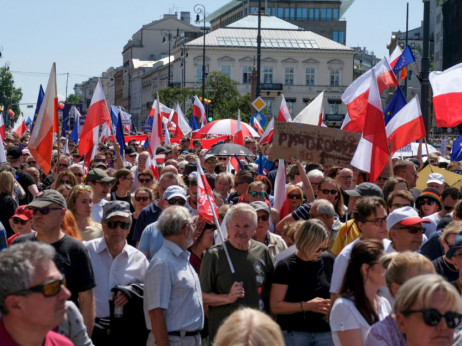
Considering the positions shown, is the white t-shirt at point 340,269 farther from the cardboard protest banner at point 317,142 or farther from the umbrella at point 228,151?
the umbrella at point 228,151

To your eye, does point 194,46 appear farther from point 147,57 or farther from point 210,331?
point 210,331

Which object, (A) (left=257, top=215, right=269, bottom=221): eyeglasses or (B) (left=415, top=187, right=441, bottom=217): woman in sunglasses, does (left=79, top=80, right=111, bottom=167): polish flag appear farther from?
(A) (left=257, top=215, right=269, bottom=221): eyeglasses

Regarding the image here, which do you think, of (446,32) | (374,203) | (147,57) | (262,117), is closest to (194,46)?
(446,32)

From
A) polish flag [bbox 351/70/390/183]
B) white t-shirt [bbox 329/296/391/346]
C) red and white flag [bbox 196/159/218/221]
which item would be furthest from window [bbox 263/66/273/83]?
white t-shirt [bbox 329/296/391/346]

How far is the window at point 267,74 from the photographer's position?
95562 millimetres

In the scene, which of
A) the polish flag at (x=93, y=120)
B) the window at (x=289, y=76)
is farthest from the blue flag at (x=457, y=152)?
the window at (x=289, y=76)

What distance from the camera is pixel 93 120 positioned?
15.0 metres

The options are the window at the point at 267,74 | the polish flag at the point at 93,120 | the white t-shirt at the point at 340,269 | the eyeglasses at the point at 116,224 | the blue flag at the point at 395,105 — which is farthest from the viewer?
the window at the point at 267,74

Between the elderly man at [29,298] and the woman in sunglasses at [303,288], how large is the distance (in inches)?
110

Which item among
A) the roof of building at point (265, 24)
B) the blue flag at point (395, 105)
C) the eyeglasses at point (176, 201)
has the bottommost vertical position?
the eyeglasses at point (176, 201)

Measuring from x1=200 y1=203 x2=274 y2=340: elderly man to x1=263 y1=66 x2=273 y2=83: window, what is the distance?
295ft

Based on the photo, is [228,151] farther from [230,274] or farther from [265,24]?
[265,24]

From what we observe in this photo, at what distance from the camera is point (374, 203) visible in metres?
6.51

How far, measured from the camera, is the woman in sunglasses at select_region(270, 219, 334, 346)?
6.11 m
